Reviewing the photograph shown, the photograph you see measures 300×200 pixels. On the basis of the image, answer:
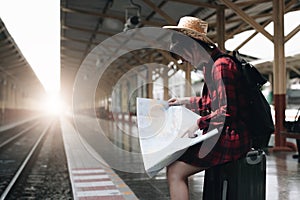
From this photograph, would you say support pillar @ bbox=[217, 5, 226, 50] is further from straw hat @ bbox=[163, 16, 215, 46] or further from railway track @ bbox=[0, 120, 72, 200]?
straw hat @ bbox=[163, 16, 215, 46]

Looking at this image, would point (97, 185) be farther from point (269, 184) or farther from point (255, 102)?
point (255, 102)

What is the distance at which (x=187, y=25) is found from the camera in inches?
101

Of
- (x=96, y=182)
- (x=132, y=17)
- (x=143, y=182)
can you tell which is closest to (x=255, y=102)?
(x=143, y=182)

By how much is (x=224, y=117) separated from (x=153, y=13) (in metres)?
11.9

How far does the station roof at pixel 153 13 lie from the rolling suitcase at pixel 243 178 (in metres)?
7.36

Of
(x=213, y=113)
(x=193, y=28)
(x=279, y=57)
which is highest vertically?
(x=279, y=57)

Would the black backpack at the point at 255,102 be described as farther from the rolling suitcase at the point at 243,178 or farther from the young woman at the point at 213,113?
the rolling suitcase at the point at 243,178

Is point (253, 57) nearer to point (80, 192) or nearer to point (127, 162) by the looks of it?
point (127, 162)

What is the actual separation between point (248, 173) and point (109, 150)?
29.2 ft

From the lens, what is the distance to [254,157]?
2.47 metres

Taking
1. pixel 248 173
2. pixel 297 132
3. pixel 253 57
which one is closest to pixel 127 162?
pixel 297 132

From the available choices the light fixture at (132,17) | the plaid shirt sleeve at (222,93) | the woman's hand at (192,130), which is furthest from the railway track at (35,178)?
the plaid shirt sleeve at (222,93)

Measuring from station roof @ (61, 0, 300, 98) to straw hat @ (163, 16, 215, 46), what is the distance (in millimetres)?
7061

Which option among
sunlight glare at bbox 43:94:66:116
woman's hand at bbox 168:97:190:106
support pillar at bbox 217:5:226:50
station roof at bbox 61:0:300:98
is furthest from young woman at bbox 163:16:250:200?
sunlight glare at bbox 43:94:66:116
